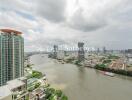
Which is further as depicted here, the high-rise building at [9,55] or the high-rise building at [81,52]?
the high-rise building at [81,52]

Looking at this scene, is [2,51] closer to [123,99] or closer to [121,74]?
[123,99]

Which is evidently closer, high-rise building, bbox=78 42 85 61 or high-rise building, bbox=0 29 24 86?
high-rise building, bbox=0 29 24 86

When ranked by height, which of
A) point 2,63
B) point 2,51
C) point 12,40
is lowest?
point 2,63

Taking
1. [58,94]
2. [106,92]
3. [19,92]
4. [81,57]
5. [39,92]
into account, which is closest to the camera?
[19,92]

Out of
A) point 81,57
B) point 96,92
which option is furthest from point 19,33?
point 81,57

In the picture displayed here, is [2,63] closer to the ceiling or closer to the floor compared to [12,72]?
closer to the ceiling

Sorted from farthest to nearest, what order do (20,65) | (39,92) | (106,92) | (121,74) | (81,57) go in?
(81,57)
(121,74)
(20,65)
(106,92)
(39,92)

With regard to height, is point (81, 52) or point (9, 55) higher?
point (9, 55)

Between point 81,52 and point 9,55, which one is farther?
point 81,52
